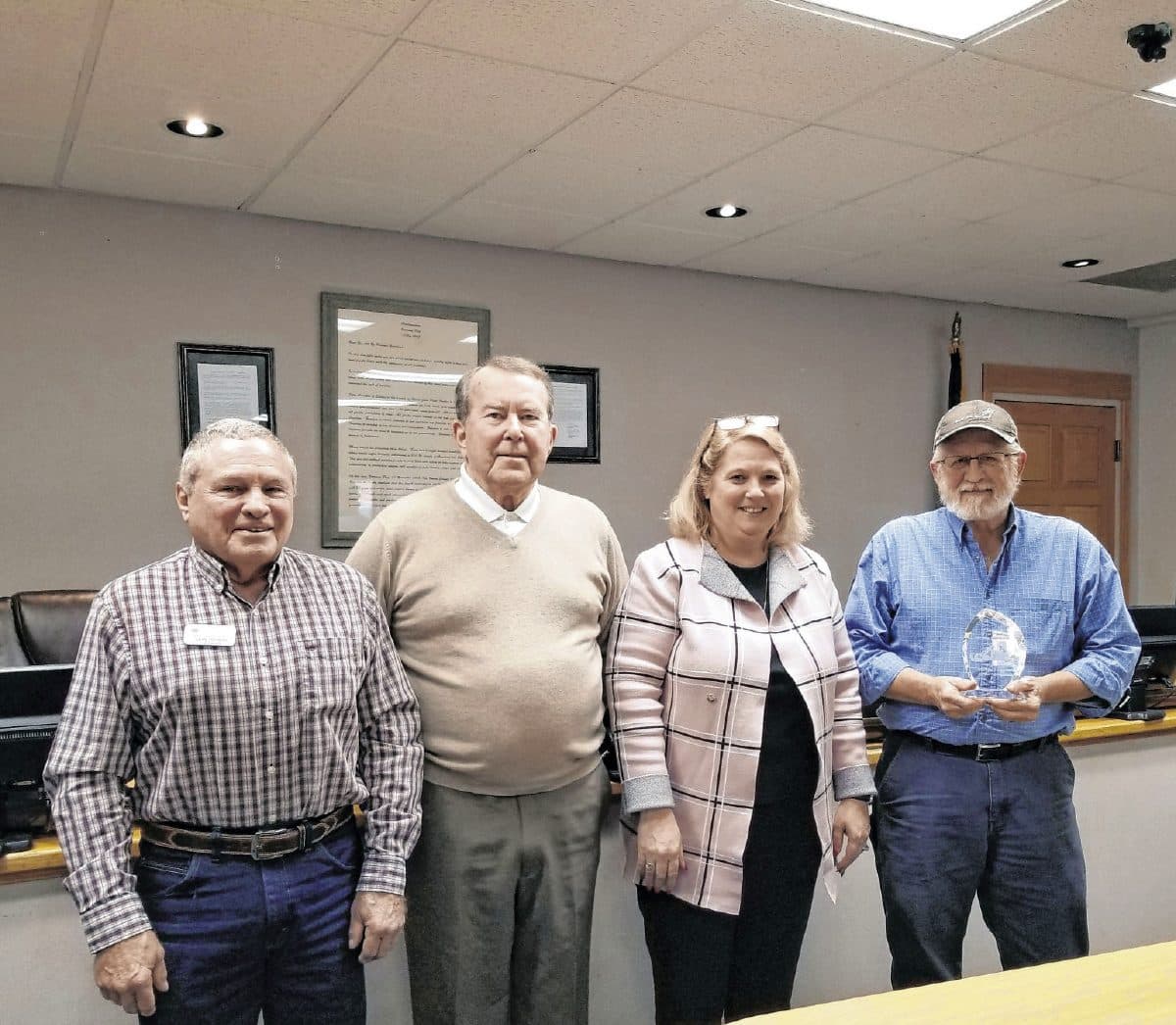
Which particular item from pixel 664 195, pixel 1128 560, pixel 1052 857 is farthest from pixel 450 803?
pixel 1128 560

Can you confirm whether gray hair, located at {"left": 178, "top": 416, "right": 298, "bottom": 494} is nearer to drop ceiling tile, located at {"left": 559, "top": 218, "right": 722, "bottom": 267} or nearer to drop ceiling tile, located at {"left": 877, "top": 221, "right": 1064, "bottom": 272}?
drop ceiling tile, located at {"left": 559, "top": 218, "right": 722, "bottom": 267}

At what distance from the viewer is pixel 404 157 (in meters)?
3.18

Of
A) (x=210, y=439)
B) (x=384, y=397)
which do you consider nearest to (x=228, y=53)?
(x=210, y=439)

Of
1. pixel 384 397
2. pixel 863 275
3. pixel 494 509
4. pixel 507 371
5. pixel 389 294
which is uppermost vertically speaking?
pixel 863 275

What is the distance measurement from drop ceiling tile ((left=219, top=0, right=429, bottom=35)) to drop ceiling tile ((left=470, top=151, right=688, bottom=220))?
35.1 inches

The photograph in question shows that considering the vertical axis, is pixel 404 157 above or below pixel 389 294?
above

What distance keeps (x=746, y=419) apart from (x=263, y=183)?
2.29m

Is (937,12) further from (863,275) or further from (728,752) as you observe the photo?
(863,275)

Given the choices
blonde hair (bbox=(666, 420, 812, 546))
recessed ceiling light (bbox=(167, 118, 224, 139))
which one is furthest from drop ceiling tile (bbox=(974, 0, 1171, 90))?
recessed ceiling light (bbox=(167, 118, 224, 139))

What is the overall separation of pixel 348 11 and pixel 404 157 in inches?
36.8

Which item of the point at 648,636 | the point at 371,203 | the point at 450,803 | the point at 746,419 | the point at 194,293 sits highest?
the point at 371,203

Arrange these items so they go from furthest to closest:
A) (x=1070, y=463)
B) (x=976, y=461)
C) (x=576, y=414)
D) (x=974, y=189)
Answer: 1. (x=1070, y=463)
2. (x=576, y=414)
3. (x=974, y=189)
4. (x=976, y=461)

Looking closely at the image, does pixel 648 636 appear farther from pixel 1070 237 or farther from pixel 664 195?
pixel 1070 237

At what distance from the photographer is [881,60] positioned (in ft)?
8.29
